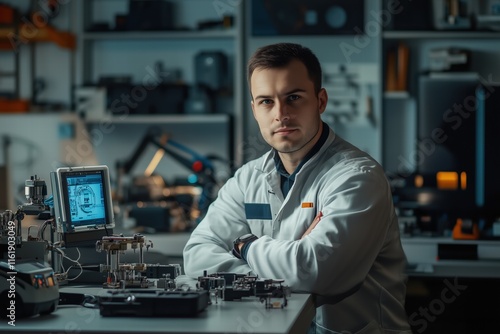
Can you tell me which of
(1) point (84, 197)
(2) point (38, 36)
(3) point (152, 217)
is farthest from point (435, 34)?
(1) point (84, 197)

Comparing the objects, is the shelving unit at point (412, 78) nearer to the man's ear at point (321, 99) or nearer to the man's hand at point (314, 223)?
the man's ear at point (321, 99)

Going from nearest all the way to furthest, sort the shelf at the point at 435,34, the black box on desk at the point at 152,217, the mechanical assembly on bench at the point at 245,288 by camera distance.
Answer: the mechanical assembly on bench at the point at 245,288 → the black box on desk at the point at 152,217 → the shelf at the point at 435,34

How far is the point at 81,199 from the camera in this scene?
6.84 ft

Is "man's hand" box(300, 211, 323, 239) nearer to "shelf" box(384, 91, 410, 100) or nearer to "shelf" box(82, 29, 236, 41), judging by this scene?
"shelf" box(384, 91, 410, 100)

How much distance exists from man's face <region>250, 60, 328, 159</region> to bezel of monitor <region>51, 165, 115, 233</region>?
48 centimetres

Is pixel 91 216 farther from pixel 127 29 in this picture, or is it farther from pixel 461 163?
pixel 127 29

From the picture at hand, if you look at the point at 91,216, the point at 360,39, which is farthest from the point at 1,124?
the point at 91,216

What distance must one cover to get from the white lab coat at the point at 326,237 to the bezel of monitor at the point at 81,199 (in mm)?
356

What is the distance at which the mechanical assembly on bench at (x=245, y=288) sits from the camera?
6.03ft

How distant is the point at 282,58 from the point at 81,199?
691 mm

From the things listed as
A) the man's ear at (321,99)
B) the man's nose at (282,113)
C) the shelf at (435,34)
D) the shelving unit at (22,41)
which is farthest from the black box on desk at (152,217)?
the man's nose at (282,113)

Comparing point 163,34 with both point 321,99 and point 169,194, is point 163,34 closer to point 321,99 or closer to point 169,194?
point 169,194

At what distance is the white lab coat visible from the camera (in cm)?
203

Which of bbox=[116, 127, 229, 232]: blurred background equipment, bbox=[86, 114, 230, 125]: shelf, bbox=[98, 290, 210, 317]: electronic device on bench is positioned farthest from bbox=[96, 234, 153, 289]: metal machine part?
bbox=[86, 114, 230, 125]: shelf
